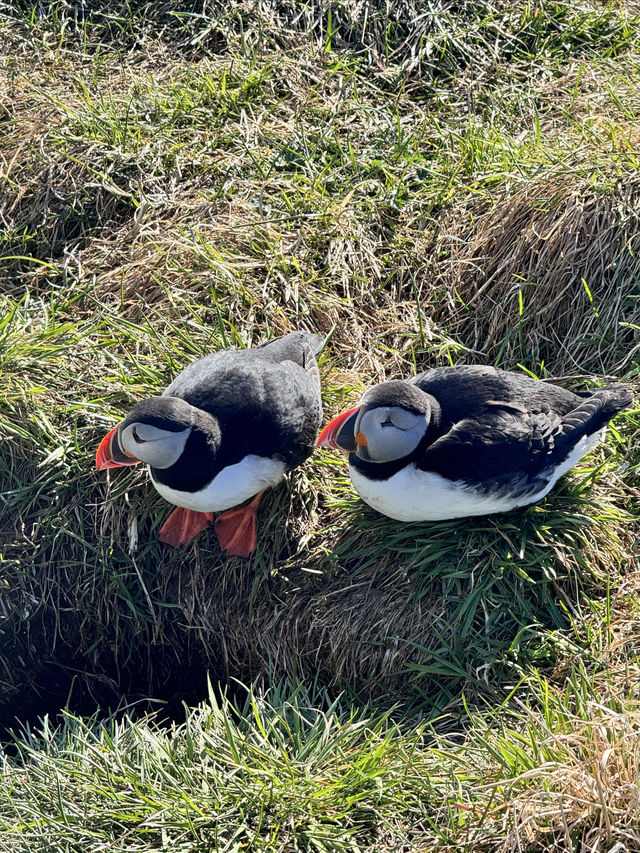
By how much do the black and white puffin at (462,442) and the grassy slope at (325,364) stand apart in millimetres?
256

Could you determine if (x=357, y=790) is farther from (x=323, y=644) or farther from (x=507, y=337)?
(x=507, y=337)

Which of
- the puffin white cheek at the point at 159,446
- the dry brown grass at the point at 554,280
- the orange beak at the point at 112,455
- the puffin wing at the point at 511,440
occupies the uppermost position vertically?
the dry brown grass at the point at 554,280

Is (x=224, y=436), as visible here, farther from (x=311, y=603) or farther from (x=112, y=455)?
(x=311, y=603)

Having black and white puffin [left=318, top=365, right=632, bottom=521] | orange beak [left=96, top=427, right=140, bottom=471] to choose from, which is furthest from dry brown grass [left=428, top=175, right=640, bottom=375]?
orange beak [left=96, top=427, right=140, bottom=471]

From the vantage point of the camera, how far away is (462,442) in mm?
3139

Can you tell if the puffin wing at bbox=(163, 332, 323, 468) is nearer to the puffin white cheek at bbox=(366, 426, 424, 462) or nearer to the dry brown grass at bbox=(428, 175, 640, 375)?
the puffin white cheek at bbox=(366, 426, 424, 462)

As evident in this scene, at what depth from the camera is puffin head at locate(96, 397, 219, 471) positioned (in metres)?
3.11

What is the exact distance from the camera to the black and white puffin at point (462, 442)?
3.13 metres

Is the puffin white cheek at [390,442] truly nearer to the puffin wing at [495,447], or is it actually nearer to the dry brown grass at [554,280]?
the puffin wing at [495,447]

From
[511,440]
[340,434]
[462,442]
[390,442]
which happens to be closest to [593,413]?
[511,440]

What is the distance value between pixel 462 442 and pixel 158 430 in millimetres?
1059

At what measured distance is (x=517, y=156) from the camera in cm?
439

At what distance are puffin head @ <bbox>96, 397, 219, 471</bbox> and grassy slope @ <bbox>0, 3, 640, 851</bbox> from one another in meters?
0.51

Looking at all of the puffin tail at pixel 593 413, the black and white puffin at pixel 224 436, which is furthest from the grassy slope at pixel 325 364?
the puffin tail at pixel 593 413
